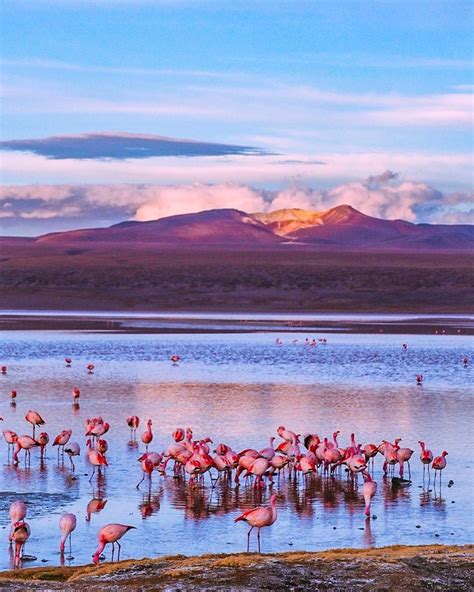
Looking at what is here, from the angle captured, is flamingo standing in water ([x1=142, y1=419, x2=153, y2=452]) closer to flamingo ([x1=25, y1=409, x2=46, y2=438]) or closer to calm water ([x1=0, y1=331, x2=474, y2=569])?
calm water ([x1=0, y1=331, x2=474, y2=569])

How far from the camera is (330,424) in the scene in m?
17.2

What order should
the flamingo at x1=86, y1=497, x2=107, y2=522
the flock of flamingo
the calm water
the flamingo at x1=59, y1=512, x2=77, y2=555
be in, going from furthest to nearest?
the flock of flamingo < the flamingo at x1=86, y1=497, x2=107, y2=522 < the calm water < the flamingo at x1=59, y1=512, x2=77, y2=555

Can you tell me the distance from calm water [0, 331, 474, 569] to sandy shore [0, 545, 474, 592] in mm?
1693

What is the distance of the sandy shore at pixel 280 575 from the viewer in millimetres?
7562

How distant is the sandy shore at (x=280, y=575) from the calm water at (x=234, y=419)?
169 centimetres

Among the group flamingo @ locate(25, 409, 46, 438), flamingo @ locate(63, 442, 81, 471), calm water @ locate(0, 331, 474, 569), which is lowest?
calm water @ locate(0, 331, 474, 569)

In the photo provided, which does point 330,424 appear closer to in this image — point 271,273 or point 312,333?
point 312,333

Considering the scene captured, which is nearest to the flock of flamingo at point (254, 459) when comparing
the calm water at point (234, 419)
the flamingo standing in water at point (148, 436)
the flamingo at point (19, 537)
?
the flamingo standing in water at point (148, 436)

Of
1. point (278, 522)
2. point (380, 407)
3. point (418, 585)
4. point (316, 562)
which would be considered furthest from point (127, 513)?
point (380, 407)

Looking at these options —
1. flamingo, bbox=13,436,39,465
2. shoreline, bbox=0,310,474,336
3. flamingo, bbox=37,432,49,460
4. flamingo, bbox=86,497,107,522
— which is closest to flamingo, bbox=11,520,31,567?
flamingo, bbox=86,497,107,522

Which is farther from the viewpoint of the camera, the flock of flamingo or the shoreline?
the shoreline

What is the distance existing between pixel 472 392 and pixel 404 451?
27.0ft

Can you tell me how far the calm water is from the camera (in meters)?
10.8

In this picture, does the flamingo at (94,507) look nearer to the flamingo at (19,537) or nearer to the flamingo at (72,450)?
the flamingo at (19,537)
